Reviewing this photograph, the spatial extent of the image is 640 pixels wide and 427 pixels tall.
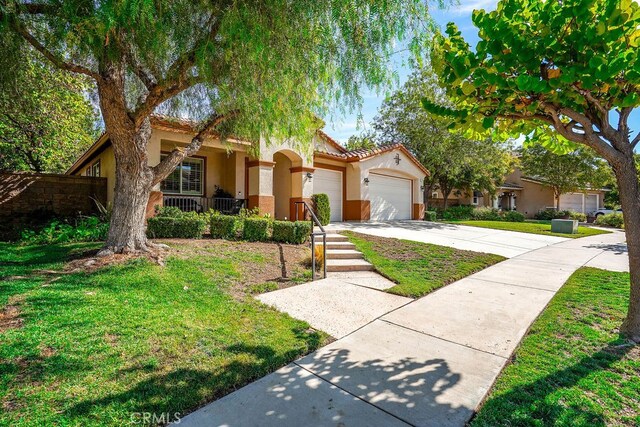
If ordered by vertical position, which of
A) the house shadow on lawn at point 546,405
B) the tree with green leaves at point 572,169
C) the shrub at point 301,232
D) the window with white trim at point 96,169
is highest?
the tree with green leaves at point 572,169

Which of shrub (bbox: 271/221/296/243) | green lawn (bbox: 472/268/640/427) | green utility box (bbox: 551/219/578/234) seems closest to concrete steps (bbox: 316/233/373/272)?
shrub (bbox: 271/221/296/243)

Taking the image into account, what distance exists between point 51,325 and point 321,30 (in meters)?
5.04

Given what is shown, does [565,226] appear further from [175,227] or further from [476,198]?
[175,227]

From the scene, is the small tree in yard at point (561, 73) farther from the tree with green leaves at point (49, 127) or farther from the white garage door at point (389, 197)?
the tree with green leaves at point (49, 127)

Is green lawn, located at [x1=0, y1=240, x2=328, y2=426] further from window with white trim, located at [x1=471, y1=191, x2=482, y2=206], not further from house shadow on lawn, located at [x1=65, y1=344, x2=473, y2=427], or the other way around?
window with white trim, located at [x1=471, y1=191, x2=482, y2=206]

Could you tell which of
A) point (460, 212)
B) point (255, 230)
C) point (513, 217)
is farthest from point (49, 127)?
point (513, 217)

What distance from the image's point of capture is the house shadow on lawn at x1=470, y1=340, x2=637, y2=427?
7.80ft

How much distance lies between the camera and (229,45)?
4.38 metres

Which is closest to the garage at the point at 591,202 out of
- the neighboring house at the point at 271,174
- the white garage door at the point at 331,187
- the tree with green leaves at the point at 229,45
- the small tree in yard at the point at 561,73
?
the neighboring house at the point at 271,174

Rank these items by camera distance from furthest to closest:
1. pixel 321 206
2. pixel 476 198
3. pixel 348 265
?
pixel 476 198, pixel 321 206, pixel 348 265

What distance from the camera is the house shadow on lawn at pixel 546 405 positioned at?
238cm

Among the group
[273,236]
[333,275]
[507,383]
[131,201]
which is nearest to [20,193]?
[131,201]

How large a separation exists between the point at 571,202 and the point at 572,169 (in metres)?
10.2

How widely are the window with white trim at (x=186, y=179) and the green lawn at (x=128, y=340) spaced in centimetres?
648
